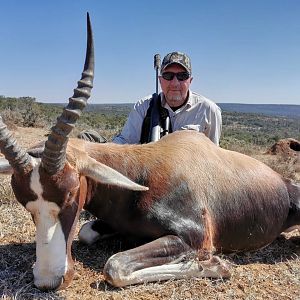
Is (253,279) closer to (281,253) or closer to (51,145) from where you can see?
(281,253)

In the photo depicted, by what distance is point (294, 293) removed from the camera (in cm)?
464

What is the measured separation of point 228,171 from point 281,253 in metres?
1.29

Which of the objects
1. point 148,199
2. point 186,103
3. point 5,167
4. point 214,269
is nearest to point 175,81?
point 186,103

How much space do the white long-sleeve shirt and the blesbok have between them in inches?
66.3

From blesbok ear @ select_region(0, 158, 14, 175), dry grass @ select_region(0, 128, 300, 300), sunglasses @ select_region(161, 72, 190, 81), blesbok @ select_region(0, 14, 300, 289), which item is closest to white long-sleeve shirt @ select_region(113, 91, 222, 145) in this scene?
sunglasses @ select_region(161, 72, 190, 81)

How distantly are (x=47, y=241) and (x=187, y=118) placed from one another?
3953 millimetres

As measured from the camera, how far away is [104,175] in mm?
4367

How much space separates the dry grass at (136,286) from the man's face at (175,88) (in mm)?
2570

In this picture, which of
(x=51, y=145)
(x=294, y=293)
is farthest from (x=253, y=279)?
(x=51, y=145)

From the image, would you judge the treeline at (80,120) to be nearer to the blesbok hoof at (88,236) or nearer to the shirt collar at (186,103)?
the shirt collar at (186,103)

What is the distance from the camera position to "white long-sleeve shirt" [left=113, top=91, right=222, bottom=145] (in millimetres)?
7395

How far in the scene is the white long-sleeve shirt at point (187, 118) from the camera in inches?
291

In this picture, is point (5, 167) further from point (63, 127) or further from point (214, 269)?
point (214, 269)

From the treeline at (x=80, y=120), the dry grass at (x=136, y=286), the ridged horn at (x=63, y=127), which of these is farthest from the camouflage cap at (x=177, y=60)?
the treeline at (x=80, y=120)
